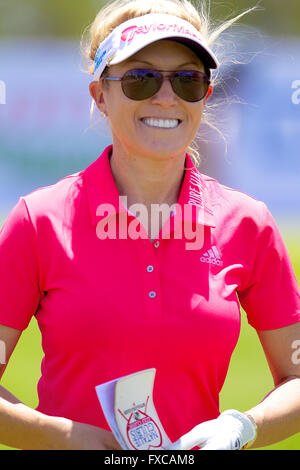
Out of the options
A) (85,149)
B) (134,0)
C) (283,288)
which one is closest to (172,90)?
(134,0)

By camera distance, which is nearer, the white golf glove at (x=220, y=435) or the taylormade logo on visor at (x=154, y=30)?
the white golf glove at (x=220, y=435)

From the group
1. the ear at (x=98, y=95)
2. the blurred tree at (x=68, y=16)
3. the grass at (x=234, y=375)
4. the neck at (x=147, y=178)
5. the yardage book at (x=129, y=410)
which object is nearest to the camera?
the yardage book at (x=129, y=410)

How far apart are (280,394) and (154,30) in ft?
3.75

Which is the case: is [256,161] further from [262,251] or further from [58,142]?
[262,251]

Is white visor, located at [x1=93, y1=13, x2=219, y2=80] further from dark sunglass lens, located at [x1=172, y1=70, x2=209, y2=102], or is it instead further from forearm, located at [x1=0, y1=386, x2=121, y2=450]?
forearm, located at [x1=0, y1=386, x2=121, y2=450]

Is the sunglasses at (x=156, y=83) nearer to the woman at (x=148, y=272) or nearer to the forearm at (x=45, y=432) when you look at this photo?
the woman at (x=148, y=272)

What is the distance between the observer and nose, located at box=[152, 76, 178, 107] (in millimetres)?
2047

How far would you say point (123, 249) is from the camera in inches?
79.7

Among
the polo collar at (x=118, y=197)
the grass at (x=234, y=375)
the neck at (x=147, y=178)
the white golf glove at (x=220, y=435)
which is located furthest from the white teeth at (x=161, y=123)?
the grass at (x=234, y=375)

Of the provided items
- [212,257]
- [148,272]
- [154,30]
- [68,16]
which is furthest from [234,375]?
[68,16]

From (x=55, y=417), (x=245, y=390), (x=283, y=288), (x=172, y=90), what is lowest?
(x=245, y=390)

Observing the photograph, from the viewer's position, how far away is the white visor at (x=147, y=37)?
2.01 metres

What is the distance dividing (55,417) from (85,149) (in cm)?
1118

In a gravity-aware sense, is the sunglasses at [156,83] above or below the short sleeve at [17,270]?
above
